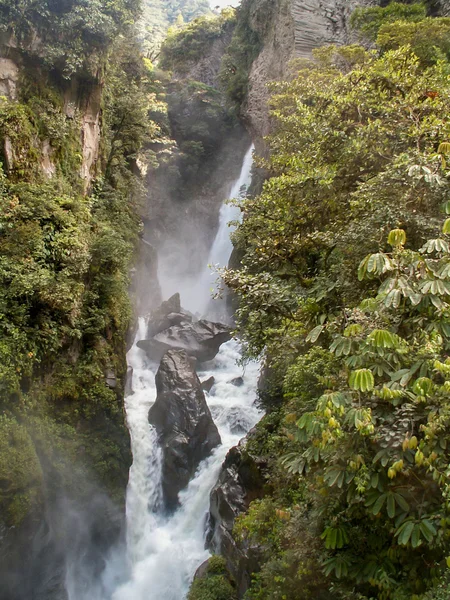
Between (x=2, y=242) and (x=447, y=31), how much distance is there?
13116 millimetres

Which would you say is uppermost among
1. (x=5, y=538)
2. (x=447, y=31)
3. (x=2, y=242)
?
(x=447, y=31)

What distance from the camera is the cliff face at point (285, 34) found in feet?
62.0

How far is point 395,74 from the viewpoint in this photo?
7320 millimetres

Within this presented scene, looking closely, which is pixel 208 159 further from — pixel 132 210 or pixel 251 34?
pixel 132 210

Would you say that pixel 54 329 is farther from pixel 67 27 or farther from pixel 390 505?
pixel 390 505

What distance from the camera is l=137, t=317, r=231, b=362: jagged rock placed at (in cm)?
1903

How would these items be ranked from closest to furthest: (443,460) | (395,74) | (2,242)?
(443,460) → (395,74) → (2,242)

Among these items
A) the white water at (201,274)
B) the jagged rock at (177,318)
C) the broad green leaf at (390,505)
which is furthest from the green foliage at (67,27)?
the white water at (201,274)

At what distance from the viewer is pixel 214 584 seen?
9.52 m

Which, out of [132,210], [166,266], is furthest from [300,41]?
[166,266]

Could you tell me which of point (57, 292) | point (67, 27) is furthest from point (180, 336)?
point (67, 27)

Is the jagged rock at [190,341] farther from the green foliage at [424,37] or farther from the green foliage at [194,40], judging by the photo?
the green foliage at [194,40]

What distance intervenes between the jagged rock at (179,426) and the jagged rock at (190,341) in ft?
11.3

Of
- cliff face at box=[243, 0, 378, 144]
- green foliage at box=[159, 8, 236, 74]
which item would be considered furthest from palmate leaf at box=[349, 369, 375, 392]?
green foliage at box=[159, 8, 236, 74]
